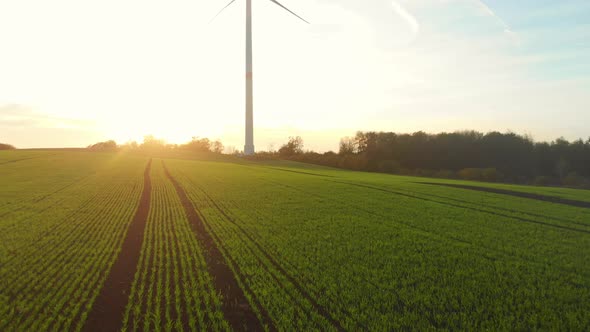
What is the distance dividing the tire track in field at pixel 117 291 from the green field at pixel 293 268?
7 cm

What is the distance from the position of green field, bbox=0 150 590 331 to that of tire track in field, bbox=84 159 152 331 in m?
0.07

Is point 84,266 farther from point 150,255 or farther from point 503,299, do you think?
point 503,299

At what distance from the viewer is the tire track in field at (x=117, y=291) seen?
8117mm

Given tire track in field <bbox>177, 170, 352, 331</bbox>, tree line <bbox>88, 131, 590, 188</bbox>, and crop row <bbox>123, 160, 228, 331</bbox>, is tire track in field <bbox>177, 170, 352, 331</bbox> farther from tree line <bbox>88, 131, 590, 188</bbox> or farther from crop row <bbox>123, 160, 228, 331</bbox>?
tree line <bbox>88, 131, 590, 188</bbox>

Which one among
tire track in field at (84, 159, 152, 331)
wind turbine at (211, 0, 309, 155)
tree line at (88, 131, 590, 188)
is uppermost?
wind turbine at (211, 0, 309, 155)

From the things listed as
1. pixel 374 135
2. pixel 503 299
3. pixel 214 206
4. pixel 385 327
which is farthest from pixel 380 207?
pixel 374 135

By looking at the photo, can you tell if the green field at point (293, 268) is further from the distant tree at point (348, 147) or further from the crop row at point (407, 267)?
the distant tree at point (348, 147)

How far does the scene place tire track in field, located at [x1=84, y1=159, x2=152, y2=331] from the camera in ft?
26.6

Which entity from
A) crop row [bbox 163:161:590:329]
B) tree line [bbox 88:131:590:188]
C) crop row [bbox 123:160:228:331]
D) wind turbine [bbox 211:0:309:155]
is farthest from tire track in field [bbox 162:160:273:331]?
tree line [bbox 88:131:590:188]

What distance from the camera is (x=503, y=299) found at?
938cm

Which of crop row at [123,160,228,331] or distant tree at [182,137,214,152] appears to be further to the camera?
distant tree at [182,137,214,152]

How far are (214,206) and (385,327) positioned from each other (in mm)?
18199

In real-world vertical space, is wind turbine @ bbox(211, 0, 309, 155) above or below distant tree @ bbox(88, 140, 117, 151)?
above

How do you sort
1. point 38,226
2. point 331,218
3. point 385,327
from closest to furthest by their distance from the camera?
1. point 385,327
2. point 38,226
3. point 331,218
